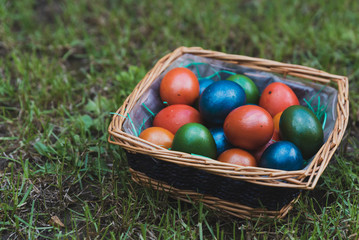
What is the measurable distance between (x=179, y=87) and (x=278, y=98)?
0.54 m

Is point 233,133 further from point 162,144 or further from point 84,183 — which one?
point 84,183

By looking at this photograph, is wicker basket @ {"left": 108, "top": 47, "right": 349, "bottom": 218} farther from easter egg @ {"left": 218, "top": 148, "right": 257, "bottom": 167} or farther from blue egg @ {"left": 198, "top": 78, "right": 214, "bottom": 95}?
blue egg @ {"left": 198, "top": 78, "right": 214, "bottom": 95}

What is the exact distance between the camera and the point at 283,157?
5.91 feet

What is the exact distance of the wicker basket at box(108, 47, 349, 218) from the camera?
5.44ft

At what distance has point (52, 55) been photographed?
324 centimetres


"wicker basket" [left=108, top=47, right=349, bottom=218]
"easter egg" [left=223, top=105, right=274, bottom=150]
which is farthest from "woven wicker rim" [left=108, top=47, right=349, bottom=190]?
"easter egg" [left=223, top=105, right=274, bottom=150]

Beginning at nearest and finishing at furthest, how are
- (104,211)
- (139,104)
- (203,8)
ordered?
1. (104,211)
2. (139,104)
3. (203,8)

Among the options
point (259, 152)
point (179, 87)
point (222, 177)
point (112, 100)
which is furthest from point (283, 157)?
point (112, 100)

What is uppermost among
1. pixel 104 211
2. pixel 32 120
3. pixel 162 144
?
pixel 162 144

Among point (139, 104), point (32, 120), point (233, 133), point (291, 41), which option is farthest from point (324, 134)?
point (32, 120)

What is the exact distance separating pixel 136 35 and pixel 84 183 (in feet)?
5.52

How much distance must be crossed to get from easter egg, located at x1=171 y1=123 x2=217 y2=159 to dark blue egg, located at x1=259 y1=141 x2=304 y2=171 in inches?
10.1

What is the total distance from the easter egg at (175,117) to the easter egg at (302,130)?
47 centimetres

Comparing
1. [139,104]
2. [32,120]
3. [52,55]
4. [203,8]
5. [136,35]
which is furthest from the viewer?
[203,8]
